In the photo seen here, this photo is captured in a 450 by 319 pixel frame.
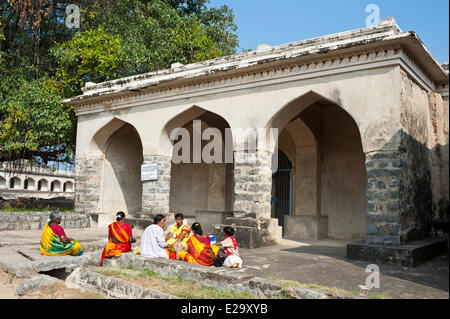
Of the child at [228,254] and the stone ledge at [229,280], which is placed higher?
the child at [228,254]

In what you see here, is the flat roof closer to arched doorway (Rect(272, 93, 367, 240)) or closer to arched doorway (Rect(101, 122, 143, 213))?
arched doorway (Rect(101, 122, 143, 213))

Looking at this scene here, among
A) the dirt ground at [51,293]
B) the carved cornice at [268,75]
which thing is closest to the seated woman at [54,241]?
the dirt ground at [51,293]

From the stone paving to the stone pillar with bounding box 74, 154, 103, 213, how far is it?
3.13m

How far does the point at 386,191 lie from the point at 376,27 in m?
3.16

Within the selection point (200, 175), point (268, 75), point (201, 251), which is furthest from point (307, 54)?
point (200, 175)

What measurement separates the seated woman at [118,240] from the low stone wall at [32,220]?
15.0ft

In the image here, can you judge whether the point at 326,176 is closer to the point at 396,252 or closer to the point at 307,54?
the point at 307,54

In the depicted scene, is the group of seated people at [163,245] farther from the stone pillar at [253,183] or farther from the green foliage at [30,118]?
the green foliage at [30,118]

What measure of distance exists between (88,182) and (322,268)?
27.0 ft

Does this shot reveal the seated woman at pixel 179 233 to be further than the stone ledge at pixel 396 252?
Yes

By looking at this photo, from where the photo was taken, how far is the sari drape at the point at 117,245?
6.63m

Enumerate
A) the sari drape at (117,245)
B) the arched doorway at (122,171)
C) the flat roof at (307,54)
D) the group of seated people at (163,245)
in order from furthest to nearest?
the arched doorway at (122,171), the flat roof at (307,54), the sari drape at (117,245), the group of seated people at (163,245)

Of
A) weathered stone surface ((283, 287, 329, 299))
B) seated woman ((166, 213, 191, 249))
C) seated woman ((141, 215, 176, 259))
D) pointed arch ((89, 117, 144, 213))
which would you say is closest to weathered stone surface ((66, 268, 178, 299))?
seated woman ((141, 215, 176, 259))
